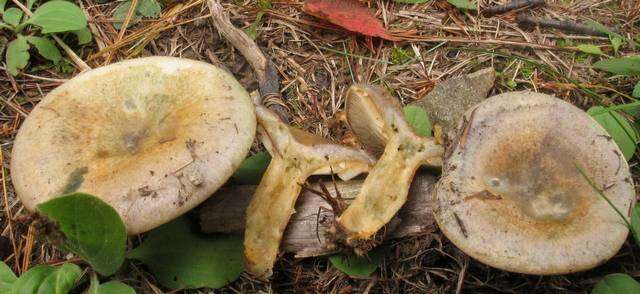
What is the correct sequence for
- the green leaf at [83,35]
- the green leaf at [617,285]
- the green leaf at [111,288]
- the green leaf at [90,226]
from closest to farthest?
the green leaf at [90,226], the green leaf at [617,285], the green leaf at [111,288], the green leaf at [83,35]

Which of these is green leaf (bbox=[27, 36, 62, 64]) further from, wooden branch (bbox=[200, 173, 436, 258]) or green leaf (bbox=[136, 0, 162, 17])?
wooden branch (bbox=[200, 173, 436, 258])

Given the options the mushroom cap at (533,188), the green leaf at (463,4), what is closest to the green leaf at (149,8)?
the green leaf at (463,4)

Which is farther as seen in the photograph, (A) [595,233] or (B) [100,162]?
(B) [100,162]

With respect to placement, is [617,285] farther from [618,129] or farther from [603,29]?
[603,29]

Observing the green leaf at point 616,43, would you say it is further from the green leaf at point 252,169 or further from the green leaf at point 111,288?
the green leaf at point 111,288

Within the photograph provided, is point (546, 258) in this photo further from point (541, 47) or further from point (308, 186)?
point (541, 47)

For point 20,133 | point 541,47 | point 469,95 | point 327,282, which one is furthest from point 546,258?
point 20,133
